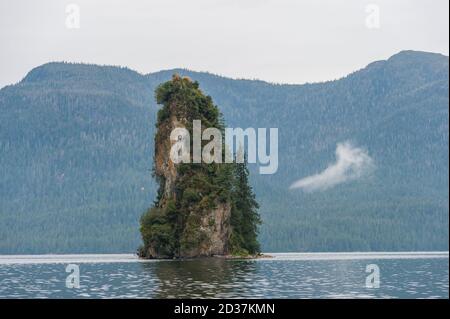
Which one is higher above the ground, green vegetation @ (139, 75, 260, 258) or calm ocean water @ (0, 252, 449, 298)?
green vegetation @ (139, 75, 260, 258)

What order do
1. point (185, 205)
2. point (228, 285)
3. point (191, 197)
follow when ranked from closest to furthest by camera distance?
point (228, 285), point (191, 197), point (185, 205)

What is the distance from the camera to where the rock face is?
534ft

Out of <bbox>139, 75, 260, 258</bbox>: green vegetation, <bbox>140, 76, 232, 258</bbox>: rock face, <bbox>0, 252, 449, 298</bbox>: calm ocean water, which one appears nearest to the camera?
<bbox>0, 252, 449, 298</bbox>: calm ocean water

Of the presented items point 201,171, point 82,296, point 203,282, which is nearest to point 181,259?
point 201,171

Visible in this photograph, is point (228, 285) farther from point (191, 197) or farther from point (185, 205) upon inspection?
point (185, 205)

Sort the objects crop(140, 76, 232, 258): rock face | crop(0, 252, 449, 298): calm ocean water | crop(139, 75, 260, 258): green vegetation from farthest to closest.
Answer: crop(139, 75, 260, 258): green vegetation, crop(140, 76, 232, 258): rock face, crop(0, 252, 449, 298): calm ocean water

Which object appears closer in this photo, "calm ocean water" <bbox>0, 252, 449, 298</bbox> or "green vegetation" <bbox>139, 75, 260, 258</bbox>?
"calm ocean water" <bbox>0, 252, 449, 298</bbox>

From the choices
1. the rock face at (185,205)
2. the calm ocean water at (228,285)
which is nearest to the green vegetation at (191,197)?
the rock face at (185,205)

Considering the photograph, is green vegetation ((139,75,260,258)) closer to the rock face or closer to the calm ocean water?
the rock face

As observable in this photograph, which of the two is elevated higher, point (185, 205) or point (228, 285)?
point (185, 205)

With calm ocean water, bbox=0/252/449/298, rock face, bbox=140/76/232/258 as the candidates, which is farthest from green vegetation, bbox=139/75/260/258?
calm ocean water, bbox=0/252/449/298

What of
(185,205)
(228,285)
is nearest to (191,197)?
(185,205)

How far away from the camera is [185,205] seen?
164750 millimetres
